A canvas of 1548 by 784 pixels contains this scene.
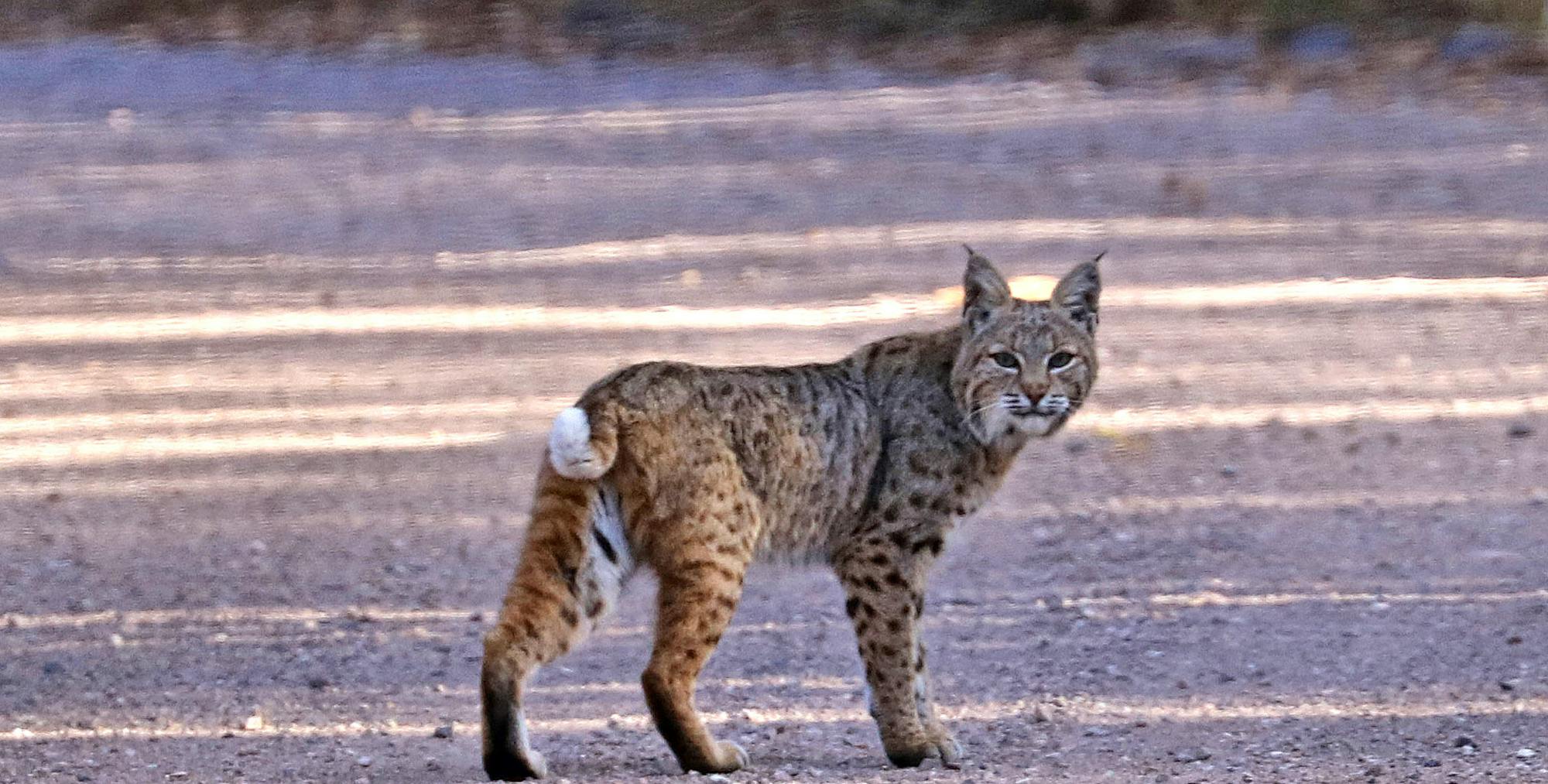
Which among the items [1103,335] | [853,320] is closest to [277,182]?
[853,320]

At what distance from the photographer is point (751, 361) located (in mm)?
10617

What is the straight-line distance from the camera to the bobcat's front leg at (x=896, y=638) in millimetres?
6074

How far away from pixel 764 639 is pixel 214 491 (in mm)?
2900

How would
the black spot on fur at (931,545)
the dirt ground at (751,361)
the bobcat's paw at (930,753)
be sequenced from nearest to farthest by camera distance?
1. the bobcat's paw at (930,753)
2. the black spot on fur at (931,545)
3. the dirt ground at (751,361)

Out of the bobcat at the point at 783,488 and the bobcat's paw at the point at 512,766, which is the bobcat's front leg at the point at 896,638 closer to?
the bobcat at the point at 783,488

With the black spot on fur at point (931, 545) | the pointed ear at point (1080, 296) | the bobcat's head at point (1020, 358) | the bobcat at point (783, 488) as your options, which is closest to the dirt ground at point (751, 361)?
the bobcat at point (783, 488)

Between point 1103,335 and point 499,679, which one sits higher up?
point 499,679

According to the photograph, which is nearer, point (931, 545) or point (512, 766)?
point (512, 766)

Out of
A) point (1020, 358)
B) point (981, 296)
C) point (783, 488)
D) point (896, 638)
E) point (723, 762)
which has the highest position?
point (981, 296)

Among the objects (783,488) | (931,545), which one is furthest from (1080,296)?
(783,488)

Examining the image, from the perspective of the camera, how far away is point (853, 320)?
446 inches

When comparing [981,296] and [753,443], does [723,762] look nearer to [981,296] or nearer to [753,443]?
[753,443]

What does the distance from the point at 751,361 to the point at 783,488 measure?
180 inches

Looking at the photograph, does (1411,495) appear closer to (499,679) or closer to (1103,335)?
(1103,335)
